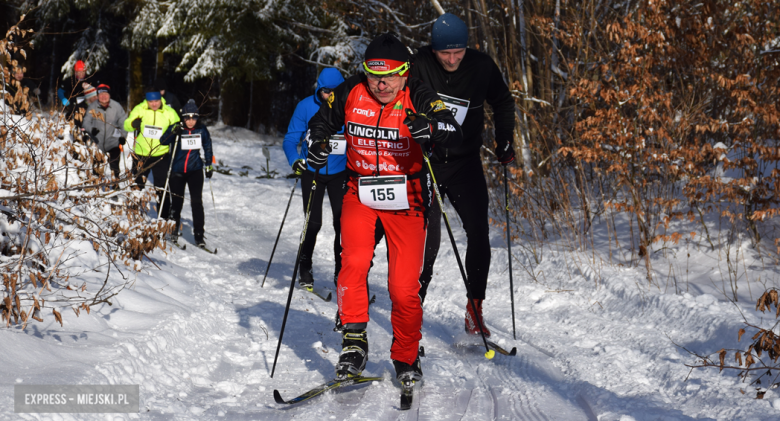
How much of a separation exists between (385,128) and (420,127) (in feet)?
0.93

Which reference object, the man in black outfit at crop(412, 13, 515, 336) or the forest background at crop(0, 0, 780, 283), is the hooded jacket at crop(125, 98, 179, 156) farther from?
the man in black outfit at crop(412, 13, 515, 336)

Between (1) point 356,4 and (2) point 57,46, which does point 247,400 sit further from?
(2) point 57,46

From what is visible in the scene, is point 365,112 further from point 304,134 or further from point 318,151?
point 304,134

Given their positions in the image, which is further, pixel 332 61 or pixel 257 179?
pixel 332 61

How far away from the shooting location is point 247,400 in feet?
12.2

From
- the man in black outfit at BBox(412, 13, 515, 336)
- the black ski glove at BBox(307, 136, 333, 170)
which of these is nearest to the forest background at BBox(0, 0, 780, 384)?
the man in black outfit at BBox(412, 13, 515, 336)

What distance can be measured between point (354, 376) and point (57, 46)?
3220 cm

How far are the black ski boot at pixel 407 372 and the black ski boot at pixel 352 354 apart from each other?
21cm

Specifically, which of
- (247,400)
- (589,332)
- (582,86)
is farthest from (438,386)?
(582,86)

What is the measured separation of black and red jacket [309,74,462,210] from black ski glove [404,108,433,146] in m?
0.05

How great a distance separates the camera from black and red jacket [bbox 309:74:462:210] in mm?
3604

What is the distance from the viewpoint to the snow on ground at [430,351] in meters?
3.51

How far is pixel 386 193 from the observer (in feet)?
11.9

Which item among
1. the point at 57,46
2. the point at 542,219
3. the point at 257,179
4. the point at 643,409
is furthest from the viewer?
the point at 57,46
